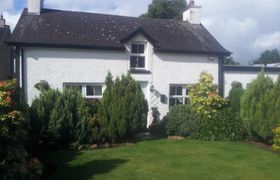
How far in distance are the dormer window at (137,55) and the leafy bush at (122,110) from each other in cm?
545

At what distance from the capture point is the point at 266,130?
537 inches

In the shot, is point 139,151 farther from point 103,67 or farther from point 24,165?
point 103,67

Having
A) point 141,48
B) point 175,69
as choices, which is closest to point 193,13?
point 175,69

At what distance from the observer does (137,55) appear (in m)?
19.3

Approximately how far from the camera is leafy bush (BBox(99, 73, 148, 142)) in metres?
13.4

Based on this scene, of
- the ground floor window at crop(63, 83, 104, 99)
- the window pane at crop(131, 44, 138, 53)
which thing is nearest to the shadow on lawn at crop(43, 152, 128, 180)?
the ground floor window at crop(63, 83, 104, 99)

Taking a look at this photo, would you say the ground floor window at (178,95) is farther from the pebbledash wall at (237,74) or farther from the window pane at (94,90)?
the window pane at (94,90)

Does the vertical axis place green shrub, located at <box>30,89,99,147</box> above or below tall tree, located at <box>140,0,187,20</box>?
below

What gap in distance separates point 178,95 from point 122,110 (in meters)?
7.16

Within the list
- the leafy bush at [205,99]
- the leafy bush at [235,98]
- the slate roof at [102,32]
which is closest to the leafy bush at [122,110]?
the leafy bush at [205,99]

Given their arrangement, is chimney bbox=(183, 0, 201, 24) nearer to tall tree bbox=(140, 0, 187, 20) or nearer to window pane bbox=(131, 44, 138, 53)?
window pane bbox=(131, 44, 138, 53)

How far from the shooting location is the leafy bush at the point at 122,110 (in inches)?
526

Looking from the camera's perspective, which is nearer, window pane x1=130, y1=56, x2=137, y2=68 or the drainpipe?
window pane x1=130, y1=56, x2=137, y2=68

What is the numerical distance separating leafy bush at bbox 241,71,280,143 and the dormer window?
6.55 m
